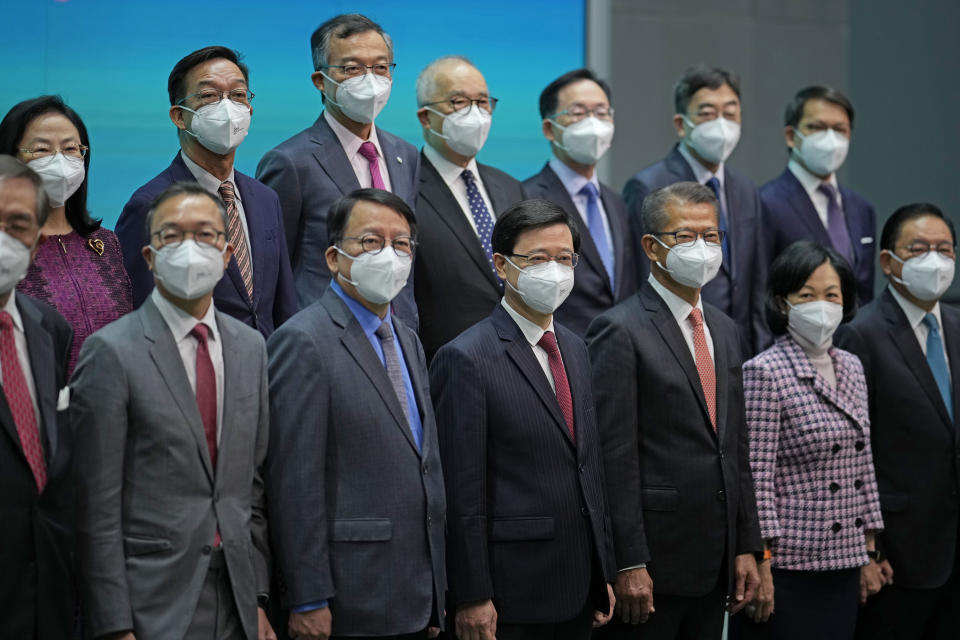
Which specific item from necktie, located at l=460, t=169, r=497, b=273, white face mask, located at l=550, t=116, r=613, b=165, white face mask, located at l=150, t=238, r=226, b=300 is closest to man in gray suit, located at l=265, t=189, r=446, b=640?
white face mask, located at l=150, t=238, r=226, b=300

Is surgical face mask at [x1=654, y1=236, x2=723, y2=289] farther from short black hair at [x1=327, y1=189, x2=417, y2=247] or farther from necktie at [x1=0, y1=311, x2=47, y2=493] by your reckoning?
necktie at [x1=0, y1=311, x2=47, y2=493]

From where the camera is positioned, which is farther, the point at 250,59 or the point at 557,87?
the point at 250,59

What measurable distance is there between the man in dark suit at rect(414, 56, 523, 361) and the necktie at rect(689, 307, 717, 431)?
727mm

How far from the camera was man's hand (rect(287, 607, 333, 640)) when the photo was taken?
133 inches

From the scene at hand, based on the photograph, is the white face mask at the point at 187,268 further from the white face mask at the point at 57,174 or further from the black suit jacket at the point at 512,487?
the black suit jacket at the point at 512,487

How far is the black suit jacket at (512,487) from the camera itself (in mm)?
3721

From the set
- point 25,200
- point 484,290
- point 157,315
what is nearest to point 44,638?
point 157,315

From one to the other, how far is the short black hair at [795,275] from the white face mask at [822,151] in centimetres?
104

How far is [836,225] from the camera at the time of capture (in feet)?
18.4

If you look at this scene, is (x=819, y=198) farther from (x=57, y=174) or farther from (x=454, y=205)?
(x=57, y=174)

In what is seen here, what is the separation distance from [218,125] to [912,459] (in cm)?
279

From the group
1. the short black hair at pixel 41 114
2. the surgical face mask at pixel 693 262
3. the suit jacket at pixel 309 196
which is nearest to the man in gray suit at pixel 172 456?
the short black hair at pixel 41 114

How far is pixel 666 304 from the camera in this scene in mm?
4273

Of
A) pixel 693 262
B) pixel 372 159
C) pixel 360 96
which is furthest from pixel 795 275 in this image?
pixel 360 96
